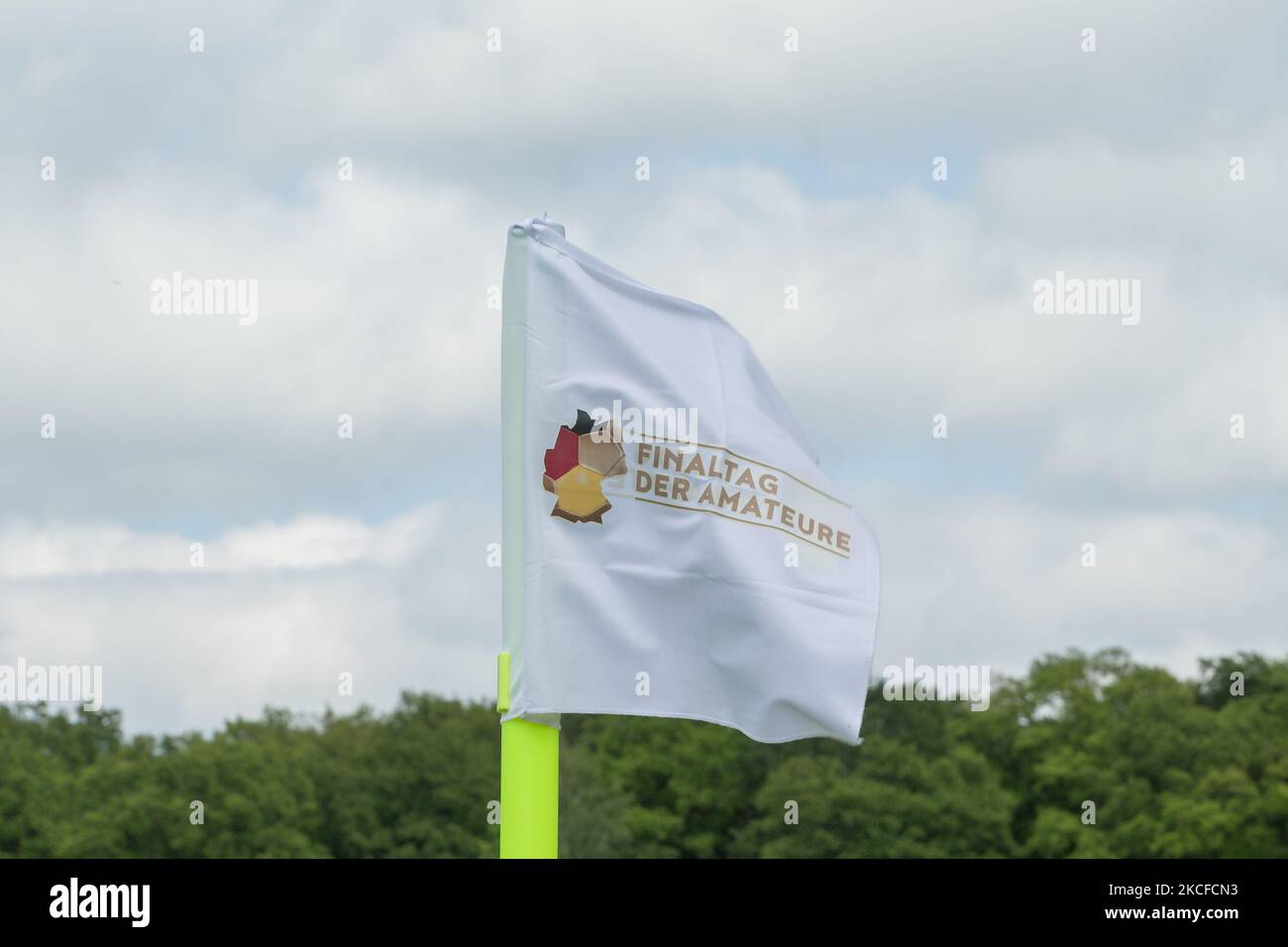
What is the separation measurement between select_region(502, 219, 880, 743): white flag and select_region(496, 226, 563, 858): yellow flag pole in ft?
0.05

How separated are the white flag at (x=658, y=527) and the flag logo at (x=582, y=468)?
0.01 m

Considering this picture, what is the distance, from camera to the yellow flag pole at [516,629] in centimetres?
905

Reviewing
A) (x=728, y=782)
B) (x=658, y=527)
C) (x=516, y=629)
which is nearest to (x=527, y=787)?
(x=516, y=629)

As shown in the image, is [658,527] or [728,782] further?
[728,782]

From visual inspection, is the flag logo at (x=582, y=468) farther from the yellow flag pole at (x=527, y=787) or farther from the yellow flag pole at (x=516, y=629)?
the yellow flag pole at (x=527, y=787)

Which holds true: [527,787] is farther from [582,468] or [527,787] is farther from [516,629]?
[582,468]

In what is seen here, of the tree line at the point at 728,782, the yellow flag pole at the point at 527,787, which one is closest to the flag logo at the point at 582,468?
the yellow flag pole at the point at 527,787

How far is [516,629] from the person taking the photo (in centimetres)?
940

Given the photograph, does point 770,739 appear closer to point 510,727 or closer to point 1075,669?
point 510,727

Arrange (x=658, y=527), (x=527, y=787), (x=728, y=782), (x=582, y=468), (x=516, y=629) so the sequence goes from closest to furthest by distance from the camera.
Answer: (x=527, y=787) → (x=516, y=629) → (x=582, y=468) → (x=658, y=527) → (x=728, y=782)

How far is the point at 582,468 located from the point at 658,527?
0.66 metres

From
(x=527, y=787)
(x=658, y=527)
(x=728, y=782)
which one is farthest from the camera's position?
(x=728, y=782)

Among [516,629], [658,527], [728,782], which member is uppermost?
[658,527]
